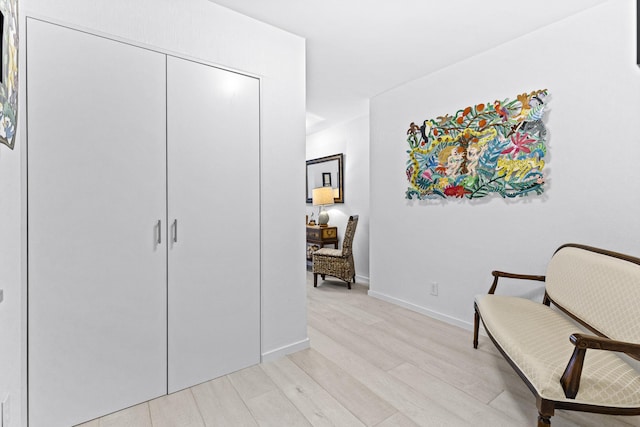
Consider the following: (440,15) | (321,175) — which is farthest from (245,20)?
(321,175)

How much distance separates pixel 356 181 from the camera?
4832 mm

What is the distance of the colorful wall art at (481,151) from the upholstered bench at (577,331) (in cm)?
68

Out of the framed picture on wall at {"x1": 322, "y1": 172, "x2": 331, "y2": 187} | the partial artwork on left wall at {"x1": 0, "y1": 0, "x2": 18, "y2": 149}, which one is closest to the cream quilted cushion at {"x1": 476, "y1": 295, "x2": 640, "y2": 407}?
the partial artwork on left wall at {"x1": 0, "y1": 0, "x2": 18, "y2": 149}

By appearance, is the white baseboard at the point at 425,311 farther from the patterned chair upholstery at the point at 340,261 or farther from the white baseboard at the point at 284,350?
the white baseboard at the point at 284,350

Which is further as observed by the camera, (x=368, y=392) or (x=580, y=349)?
(x=368, y=392)

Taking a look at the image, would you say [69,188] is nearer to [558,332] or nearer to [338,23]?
[338,23]

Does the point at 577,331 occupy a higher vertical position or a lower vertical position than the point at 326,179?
lower

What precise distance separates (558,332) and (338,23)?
98.4 inches

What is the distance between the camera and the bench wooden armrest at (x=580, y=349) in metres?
1.26

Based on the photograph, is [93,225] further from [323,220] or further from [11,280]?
[323,220]

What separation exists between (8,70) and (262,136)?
1.31 metres

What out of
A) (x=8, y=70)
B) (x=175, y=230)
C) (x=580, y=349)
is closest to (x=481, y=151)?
(x=580, y=349)

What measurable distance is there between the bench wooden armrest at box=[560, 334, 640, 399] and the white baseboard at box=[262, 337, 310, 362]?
5.48ft

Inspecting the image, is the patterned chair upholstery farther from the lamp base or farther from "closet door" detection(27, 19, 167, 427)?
"closet door" detection(27, 19, 167, 427)
